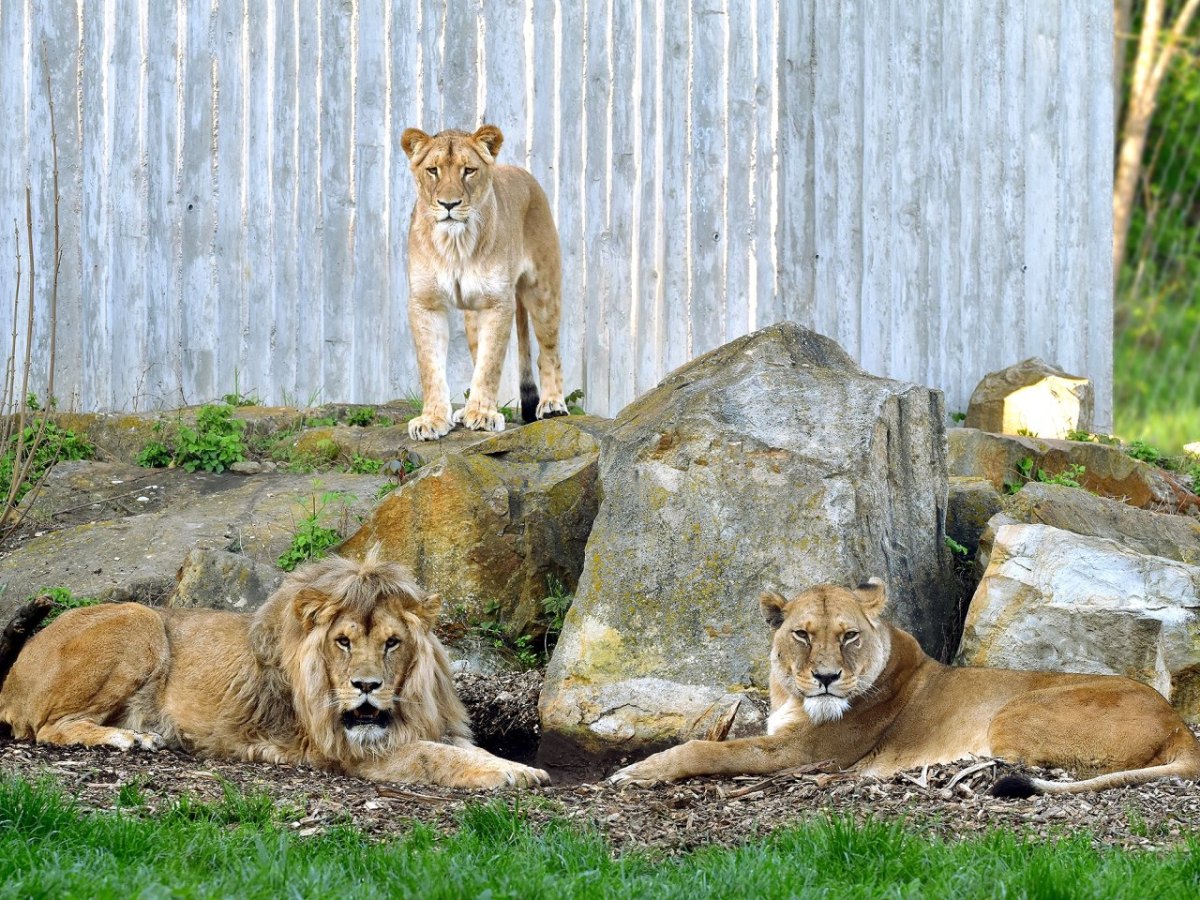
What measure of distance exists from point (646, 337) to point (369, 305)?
1837mm

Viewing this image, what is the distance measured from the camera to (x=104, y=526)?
893 cm

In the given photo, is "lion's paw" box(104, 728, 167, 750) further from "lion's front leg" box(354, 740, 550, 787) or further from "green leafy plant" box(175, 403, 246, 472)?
"green leafy plant" box(175, 403, 246, 472)

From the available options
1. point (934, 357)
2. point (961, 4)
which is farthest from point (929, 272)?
point (961, 4)

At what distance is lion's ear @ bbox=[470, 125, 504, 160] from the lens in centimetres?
971

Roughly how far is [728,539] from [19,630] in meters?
3.12

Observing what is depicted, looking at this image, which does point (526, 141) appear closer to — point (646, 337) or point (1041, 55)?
point (646, 337)

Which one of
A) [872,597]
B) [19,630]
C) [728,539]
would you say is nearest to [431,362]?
[728,539]

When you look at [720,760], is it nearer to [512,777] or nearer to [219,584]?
[512,777]

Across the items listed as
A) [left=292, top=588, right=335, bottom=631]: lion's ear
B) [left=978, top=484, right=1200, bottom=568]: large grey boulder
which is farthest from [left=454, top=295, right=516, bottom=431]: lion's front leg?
[left=292, top=588, right=335, bottom=631]: lion's ear

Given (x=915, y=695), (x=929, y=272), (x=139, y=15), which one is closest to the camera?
(x=915, y=695)

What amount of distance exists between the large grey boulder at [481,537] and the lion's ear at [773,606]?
1743 mm

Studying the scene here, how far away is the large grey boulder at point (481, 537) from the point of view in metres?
8.04

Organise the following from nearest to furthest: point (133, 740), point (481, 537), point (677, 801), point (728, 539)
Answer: point (677, 801) → point (133, 740) → point (728, 539) → point (481, 537)

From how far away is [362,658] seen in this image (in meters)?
6.50
